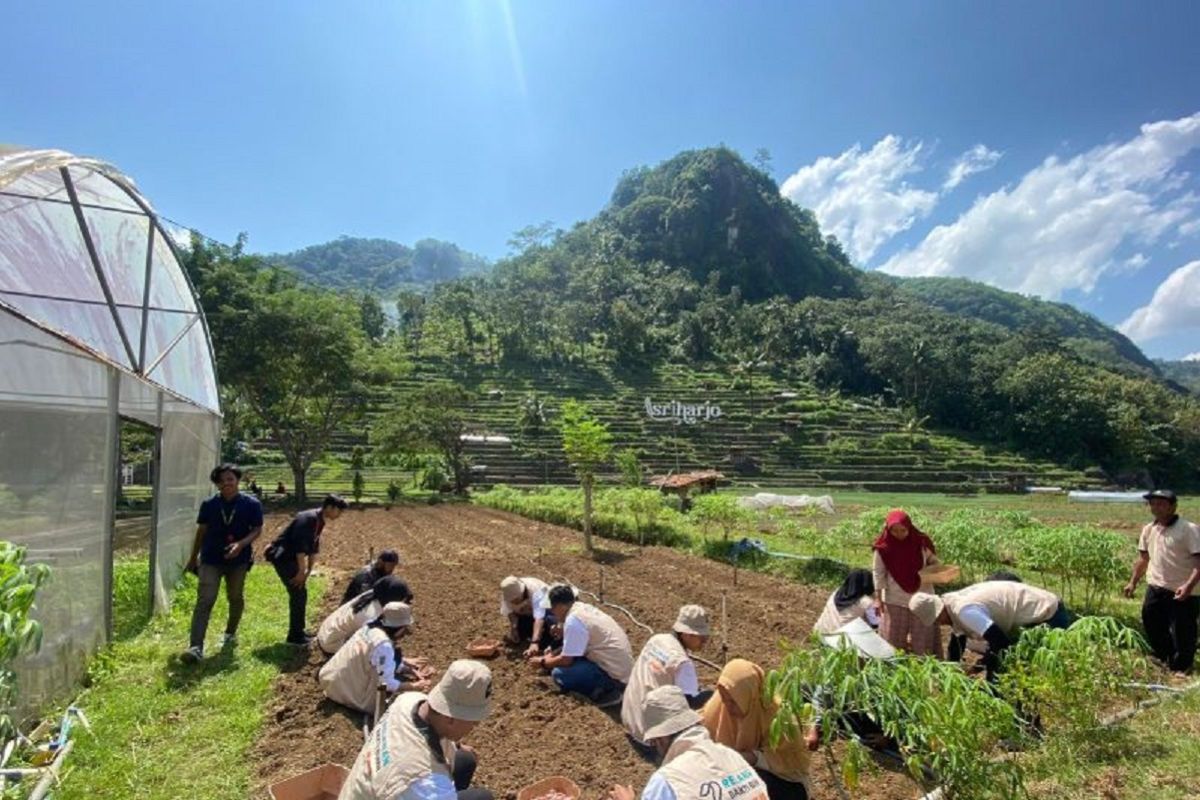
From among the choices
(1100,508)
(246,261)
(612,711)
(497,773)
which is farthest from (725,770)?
(1100,508)

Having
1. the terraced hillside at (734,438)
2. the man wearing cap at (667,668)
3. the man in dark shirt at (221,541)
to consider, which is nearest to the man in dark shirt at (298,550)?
the man in dark shirt at (221,541)

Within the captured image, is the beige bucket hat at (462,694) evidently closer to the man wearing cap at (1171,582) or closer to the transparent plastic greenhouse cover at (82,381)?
the transparent plastic greenhouse cover at (82,381)

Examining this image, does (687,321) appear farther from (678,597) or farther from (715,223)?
(678,597)

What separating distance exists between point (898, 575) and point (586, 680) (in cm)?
271

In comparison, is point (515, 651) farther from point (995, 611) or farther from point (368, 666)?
point (995, 611)

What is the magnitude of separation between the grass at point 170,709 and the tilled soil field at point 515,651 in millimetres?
224

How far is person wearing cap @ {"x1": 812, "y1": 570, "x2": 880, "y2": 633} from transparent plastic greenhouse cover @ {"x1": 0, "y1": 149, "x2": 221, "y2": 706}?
5.69 meters

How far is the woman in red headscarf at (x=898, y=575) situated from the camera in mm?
5547

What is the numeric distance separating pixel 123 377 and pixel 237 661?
2.83m

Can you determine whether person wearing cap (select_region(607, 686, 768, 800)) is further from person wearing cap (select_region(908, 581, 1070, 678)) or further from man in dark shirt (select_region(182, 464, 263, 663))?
man in dark shirt (select_region(182, 464, 263, 663))

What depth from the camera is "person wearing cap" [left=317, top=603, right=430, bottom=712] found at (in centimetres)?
475

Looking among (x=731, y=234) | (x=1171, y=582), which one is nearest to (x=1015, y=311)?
(x=731, y=234)

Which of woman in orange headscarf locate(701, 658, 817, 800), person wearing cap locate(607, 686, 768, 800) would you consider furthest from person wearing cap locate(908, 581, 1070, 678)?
person wearing cap locate(607, 686, 768, 800)

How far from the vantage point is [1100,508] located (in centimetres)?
3164
